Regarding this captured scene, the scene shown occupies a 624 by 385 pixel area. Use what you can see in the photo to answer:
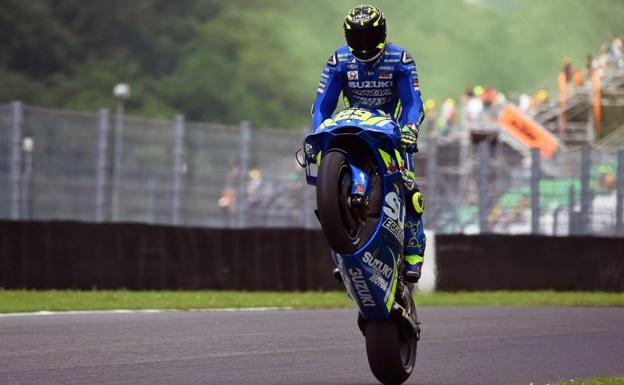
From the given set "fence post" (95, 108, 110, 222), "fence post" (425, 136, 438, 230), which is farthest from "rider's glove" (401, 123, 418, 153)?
"fence post" (425, 136, 438, 230)

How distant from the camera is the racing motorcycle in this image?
21.7ft

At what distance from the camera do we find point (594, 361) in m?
8.79

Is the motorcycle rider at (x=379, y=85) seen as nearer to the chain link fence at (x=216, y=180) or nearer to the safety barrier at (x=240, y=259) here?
the safety barrier at (x=240, y=259)

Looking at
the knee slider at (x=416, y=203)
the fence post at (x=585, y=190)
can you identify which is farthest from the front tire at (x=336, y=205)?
the fence post at (x=585, y=190)

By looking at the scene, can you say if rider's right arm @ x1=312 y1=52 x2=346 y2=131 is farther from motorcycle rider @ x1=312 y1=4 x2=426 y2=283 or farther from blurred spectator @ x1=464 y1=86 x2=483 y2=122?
blurred spectator @ x1=464 y1=86 x2=483 y2=122

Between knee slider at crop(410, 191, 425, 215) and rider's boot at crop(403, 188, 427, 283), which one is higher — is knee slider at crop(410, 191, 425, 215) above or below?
→ above

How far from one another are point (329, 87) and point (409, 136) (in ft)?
2.42

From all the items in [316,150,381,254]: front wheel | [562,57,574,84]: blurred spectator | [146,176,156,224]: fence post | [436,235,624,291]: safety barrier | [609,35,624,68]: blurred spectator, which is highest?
[609,35,624,68]: blurred spectator

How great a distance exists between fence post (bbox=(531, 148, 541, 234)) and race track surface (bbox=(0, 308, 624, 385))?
726 cm

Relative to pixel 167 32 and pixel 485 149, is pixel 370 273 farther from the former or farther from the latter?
pixel 167 32

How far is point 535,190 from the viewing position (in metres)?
19.5

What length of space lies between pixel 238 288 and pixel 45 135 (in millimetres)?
3674

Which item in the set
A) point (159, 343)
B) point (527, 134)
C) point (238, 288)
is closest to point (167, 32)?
point (527, 134)

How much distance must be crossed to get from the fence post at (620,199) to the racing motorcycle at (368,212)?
12.3m
